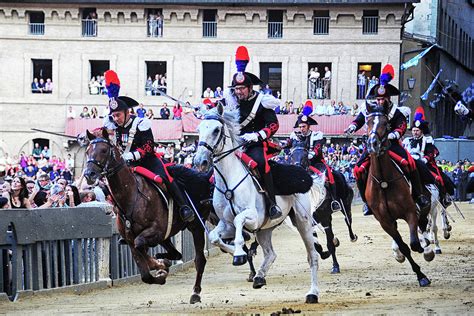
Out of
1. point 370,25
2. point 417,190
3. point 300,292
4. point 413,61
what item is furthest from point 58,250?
point 413,61

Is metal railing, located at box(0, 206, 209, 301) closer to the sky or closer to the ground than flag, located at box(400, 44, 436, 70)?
closer to the ground

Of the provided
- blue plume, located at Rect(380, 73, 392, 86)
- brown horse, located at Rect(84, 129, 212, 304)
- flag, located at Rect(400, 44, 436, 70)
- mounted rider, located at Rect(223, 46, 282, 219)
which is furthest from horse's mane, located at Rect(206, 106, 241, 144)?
flag, located at Rect(400, 44, 436, 70)

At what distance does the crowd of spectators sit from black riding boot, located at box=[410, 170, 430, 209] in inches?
1567

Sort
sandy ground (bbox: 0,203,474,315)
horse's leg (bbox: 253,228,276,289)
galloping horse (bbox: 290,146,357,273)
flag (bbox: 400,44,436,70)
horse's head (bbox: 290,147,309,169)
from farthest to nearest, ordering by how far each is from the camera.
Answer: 1. flag (bbox: 400,44,436,70)
2. horse's head (bbox: 290,147,309,169)
3. galloping horse (bbox: 290,146,357,273)
4. horse's leg (bbox: 253,228,276,289)
5. sandy ground (bbox: 0,203,474,315)

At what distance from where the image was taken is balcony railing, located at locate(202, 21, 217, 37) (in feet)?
185

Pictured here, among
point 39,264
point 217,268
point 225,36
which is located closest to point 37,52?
point 225,36

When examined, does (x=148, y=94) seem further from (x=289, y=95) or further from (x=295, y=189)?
(x=295, y=189)

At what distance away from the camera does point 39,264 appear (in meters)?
16.4

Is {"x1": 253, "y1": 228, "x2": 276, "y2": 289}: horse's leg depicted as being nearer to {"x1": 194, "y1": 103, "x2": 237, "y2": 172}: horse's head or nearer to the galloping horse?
{"x1": 194, "y1": 103, "x2": 237, "y2": 172}: horse's head

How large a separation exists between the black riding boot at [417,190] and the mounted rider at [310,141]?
3327 mm

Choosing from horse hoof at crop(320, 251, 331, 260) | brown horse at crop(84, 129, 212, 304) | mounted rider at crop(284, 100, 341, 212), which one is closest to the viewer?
brown horse at crop(84, 129, 212, 304)

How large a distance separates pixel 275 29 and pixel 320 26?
2416mm

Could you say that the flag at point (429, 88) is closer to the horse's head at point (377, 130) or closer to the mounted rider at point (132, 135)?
the horse's head at point (377, 130)

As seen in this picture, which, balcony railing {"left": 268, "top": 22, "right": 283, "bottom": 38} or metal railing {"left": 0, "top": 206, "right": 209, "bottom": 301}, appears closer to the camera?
metal railing {"left": 0, "top": 206, "right": 209, "bottom": 301}
